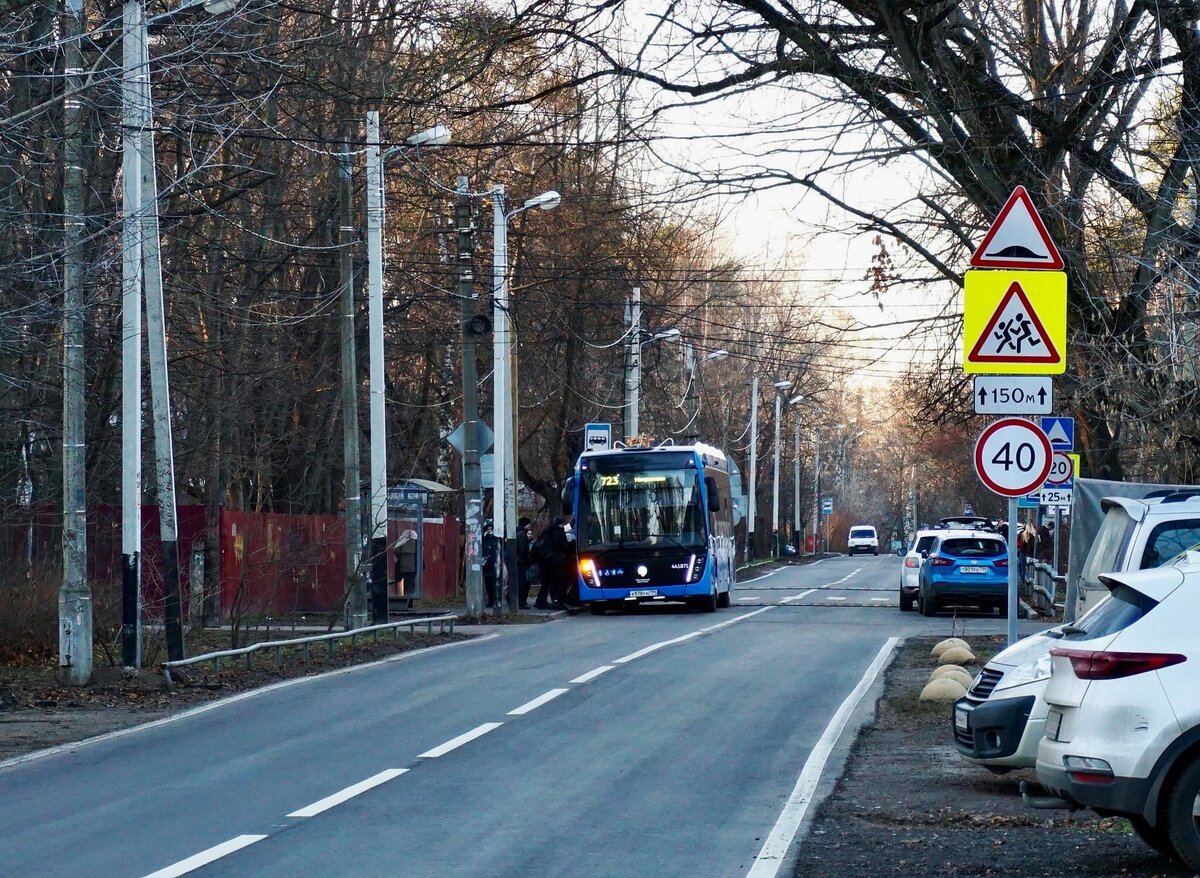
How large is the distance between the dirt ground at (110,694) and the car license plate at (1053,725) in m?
8.50

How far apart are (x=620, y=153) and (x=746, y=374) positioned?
6523 cm

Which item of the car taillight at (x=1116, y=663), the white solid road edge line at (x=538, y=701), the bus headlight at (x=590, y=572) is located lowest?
the white solid road edge line at (x=538, y=701)

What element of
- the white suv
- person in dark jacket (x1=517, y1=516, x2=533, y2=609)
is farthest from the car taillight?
person in dark jacket (x1=517, y1=516, x2=533, y2=609)

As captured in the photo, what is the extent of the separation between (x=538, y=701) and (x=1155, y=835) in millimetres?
9134

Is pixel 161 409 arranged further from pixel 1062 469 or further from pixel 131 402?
pixel 1062 469

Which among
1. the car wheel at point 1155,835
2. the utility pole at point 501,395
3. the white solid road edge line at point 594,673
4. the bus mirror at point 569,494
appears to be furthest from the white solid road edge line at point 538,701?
the bus mirror at point 569,494

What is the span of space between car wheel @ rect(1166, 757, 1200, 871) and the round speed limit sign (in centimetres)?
408

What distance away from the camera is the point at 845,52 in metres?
13.5

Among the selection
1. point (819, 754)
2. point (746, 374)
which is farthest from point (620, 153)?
point (746, 374)

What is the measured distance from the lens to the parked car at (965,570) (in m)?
31.5

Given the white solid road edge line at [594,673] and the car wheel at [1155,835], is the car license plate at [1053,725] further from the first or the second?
the white solid road edge line at [594,673]

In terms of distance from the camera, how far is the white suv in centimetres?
733

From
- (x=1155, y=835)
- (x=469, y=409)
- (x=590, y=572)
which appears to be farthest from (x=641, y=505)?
(x=1155, y=835)

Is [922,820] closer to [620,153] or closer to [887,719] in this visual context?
[887,719]
